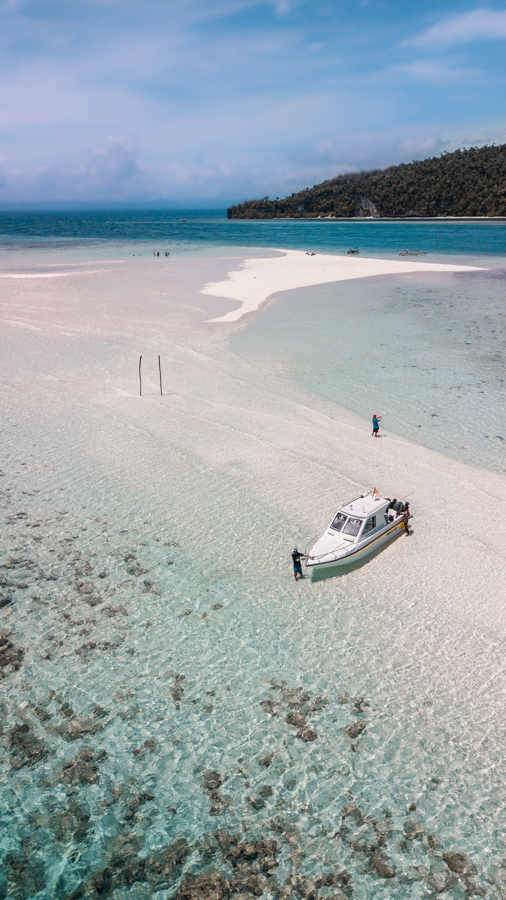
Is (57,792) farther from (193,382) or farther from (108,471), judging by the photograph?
(193,382)

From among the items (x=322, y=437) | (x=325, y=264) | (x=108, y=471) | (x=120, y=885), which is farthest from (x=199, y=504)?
(x=325, y=264)

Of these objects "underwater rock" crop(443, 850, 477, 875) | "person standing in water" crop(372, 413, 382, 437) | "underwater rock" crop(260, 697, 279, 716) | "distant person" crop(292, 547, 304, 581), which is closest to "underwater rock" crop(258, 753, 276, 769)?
"underwater rock" crop(260, 697, 279, 716)

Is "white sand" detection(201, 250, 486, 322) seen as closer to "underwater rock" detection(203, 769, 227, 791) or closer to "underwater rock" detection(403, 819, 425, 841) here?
"underwater rock" detection(203, 769, 227, 791)

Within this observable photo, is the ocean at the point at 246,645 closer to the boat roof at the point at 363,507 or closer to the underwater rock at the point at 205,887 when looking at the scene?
the underwater rock at the point at 205,887

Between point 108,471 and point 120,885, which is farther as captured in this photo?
point 108,471

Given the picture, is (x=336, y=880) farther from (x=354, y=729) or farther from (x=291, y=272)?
(x=291, y=272)

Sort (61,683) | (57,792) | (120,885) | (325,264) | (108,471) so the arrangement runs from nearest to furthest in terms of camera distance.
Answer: (120,885) → (57,792) → (61,683) → (108,471) → (325,264)

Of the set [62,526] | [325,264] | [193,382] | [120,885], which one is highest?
[325,264]
